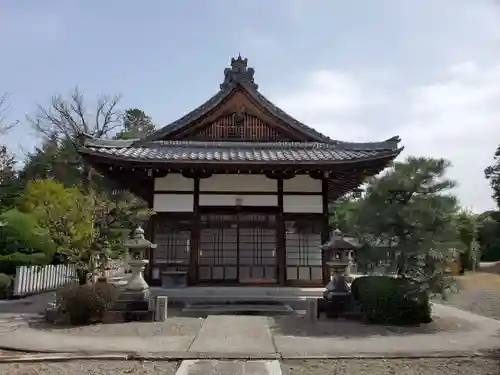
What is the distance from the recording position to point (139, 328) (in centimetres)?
924

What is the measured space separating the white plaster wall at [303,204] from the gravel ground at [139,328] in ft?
17.5

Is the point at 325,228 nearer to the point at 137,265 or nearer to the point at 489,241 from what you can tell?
the point at 137,265

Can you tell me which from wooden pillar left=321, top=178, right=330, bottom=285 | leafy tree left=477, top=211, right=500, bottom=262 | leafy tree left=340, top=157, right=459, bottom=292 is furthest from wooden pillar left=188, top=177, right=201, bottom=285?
leafy tree left=477, top=211, right=500, bottom=262

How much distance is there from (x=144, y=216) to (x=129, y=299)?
4492mm

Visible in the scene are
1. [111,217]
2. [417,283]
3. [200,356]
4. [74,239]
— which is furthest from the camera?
[111,217]

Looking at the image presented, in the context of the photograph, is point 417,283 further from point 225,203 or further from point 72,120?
point 72,120

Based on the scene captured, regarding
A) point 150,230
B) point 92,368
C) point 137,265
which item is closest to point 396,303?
point 137,265

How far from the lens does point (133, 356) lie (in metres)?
6.72

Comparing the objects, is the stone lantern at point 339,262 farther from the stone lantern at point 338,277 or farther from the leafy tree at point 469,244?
the leafy tree at point 469,244

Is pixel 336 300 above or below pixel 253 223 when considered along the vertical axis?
below

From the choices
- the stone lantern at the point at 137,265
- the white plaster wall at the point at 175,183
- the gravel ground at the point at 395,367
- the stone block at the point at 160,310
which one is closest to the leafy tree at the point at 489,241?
the white plaster wall at the point at 175,183

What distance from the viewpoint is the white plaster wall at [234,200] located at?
14.4 m

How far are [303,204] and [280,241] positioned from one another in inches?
54.6

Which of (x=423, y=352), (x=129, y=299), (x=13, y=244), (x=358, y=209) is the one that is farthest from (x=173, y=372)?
(x=13, y=244)
